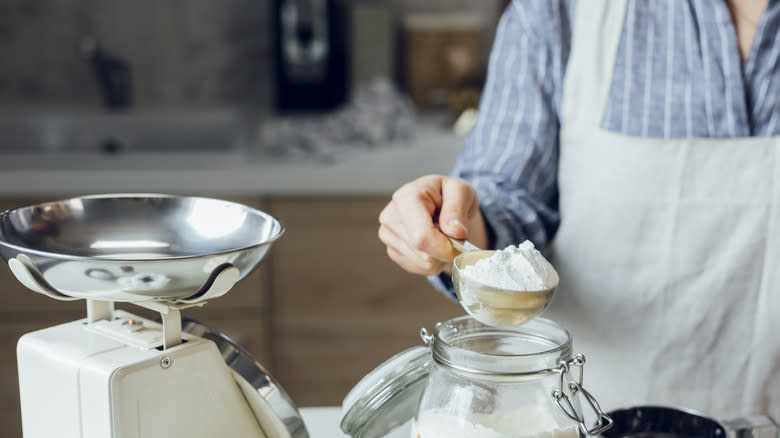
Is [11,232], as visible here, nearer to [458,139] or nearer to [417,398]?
[417,398]

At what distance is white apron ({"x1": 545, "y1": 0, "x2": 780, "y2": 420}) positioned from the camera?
0.85m

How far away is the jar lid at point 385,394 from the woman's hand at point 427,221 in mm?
110

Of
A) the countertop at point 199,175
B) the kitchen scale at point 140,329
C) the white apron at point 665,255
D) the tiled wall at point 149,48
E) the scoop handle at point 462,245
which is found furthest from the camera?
the tiled wall at point 149,48

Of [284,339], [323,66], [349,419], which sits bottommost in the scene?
[284,339]

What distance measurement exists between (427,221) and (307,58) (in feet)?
4.63

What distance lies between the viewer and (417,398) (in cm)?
A: 55

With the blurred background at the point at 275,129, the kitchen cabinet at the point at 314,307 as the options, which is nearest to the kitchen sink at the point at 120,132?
the blurred background at the point at 275,129

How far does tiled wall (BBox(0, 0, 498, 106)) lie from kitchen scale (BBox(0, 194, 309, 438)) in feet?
5.38

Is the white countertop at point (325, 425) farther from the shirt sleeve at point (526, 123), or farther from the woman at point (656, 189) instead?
the shirt sleeve at point (526, 123)

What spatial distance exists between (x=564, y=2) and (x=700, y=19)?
0.56 feet

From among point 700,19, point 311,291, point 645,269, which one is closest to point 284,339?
point 311,291

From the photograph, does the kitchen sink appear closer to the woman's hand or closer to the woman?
the woman

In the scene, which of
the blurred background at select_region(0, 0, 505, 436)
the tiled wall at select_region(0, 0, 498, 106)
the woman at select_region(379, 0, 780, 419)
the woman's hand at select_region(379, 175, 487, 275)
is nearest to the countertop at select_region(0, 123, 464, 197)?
the blurred background at select_region(0, 0, 505, 436)

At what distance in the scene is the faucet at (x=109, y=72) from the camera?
1.99 meters
